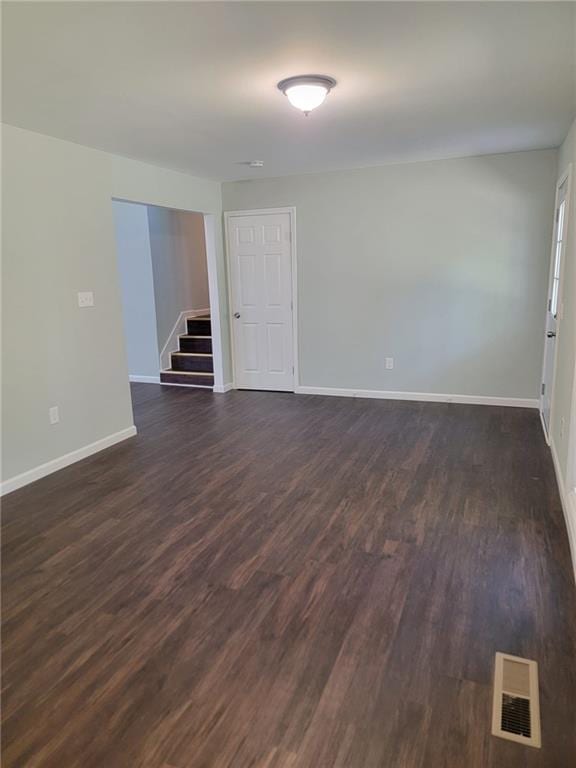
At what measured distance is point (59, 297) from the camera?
3.88 metres

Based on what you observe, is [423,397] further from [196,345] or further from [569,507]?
[196,345]

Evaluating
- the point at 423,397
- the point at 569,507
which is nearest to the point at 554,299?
the point at 423,397

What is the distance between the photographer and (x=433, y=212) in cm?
523

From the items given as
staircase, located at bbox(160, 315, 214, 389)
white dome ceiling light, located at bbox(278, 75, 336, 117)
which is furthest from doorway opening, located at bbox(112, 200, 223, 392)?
white dome ceiling light, located at bbox(278, 75, 336, 117)

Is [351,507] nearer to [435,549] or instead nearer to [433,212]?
[435,549]

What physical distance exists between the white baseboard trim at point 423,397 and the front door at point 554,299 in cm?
35

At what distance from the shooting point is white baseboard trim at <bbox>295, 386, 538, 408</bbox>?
206 inches

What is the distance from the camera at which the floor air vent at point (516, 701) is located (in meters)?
1.62

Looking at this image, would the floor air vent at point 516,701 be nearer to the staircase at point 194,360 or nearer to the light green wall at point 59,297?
the light green wall at point 59,297

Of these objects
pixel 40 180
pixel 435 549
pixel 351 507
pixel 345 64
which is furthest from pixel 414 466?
pixel 40 180

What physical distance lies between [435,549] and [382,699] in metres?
1.07

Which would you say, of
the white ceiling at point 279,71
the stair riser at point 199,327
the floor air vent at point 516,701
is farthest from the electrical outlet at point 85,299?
the floor air vent at point 516,701

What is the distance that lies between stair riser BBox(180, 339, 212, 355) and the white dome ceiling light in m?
4.42

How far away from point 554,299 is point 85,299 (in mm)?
4025
